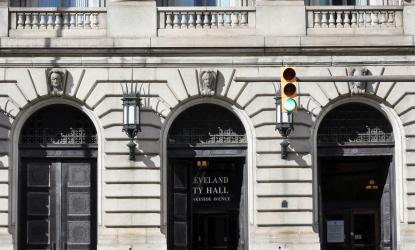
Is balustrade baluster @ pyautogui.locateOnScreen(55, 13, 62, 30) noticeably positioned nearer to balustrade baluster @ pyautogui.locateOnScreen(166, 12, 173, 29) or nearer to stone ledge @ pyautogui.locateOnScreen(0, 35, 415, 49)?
stone ledge @ pyautogui.locateOnScreen(0, 35, 415, 49)

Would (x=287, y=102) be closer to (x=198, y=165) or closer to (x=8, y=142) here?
(x=198, y=165)

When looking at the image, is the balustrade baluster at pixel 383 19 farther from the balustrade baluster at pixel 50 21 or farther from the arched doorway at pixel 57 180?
the balustrade baluster at pixel 50 21

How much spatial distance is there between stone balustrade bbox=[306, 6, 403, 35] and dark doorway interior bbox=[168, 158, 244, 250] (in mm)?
4688

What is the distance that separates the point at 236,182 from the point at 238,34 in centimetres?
441

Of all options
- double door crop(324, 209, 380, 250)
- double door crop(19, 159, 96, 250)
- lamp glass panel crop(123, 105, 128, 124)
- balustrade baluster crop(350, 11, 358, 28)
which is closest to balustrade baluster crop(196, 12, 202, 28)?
lamp glass panel crop(123, 105, 128, 124)

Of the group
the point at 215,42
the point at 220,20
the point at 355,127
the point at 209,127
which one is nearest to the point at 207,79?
the point at 215,42

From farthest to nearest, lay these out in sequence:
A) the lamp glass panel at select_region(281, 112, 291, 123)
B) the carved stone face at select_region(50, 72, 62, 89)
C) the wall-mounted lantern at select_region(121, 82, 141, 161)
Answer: the carved stone face at select_region(50, 72, 62, 89) < the lamp glass panel at select_region(281, 112, 291, 123) < the wall-mounted lantern at select_region(121, 82, 141, 161)

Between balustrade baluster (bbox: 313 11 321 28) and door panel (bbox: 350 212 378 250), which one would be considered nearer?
balustrade baluster (bbox: 313 11 321 28)

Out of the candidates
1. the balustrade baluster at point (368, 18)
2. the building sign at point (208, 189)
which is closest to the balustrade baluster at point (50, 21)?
the building sign at point (208, 189)

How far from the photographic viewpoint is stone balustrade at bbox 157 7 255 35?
2861 cm

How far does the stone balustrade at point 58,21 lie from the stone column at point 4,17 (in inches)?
5.4

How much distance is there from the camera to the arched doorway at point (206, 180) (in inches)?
1129

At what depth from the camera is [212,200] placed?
29.1 m

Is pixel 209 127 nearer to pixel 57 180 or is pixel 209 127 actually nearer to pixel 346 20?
pixel 57 180
